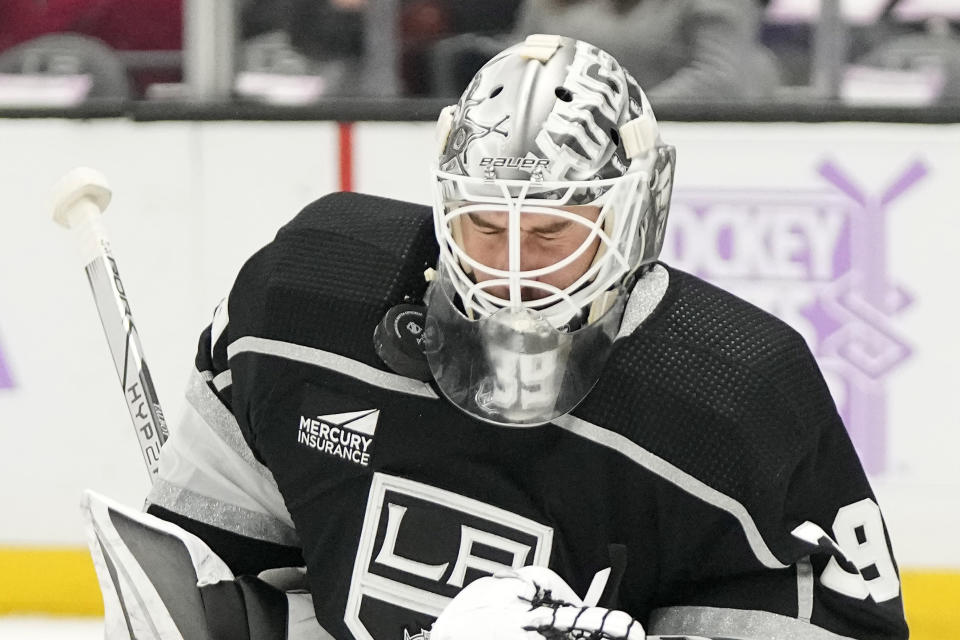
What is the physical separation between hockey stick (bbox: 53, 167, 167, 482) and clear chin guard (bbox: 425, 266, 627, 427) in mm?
607

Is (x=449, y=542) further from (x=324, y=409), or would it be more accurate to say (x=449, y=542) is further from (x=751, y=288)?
(x=751, y=288)

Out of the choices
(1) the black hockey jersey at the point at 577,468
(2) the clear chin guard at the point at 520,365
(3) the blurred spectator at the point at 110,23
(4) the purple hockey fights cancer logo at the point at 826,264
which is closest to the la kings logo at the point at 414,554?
(1) the black hockey jersey at the point at 577,468

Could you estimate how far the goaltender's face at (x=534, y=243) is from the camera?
1.54 metres

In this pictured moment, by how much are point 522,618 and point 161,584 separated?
1.49 feet

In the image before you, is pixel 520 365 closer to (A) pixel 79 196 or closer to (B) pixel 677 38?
(A) pixel 79 196

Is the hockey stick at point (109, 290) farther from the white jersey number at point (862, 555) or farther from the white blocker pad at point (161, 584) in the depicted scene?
the white jersey number at point (862, 555)

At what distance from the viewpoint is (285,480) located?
1.70m

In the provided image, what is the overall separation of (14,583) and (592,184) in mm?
1772

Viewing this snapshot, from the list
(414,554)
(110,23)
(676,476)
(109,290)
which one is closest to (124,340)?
(109,290)

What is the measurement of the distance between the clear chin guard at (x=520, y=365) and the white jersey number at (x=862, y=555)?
0.29 meters

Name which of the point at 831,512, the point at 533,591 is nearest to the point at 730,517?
the point at 831,512

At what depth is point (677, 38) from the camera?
2.88 meters

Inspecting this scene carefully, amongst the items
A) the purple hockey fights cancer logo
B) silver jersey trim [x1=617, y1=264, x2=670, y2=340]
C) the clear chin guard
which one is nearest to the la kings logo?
the clear chin guard

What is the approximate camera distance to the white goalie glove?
1.38 m
